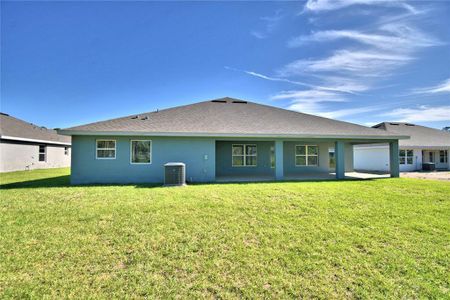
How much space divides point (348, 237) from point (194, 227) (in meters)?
3.31

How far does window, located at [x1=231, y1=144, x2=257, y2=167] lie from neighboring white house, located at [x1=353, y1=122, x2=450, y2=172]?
12847 mm

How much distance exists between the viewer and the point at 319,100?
67.1 feet

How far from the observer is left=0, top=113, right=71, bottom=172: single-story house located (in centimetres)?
1747

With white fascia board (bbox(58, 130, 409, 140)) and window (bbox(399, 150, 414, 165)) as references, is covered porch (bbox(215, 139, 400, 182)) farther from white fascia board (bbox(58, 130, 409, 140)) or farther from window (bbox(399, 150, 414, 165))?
window (bbox(399, 150, 414, 165))

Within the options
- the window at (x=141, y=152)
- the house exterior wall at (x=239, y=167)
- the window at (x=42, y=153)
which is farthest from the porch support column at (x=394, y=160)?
the window at (x=42, y=153)

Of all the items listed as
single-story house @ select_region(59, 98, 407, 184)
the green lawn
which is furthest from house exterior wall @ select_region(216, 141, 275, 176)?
the green lawn

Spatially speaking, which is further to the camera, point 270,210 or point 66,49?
point 66,49

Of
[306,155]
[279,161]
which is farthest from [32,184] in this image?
Result: [306,155]

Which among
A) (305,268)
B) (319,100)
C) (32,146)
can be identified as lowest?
(305,268)

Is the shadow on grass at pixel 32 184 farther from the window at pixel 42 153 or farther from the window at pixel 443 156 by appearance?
the window at pixel 443 156

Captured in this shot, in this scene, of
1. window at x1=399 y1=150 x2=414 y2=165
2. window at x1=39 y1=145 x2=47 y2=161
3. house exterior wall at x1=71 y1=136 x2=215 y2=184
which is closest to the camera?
house exterior wall at x1=71 y1=136 x2=215 y2=184

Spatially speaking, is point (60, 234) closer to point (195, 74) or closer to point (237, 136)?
point (237, 136)

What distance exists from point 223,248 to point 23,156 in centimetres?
2249

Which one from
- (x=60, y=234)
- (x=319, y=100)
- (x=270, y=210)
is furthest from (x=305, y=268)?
(x=319, y=100)
